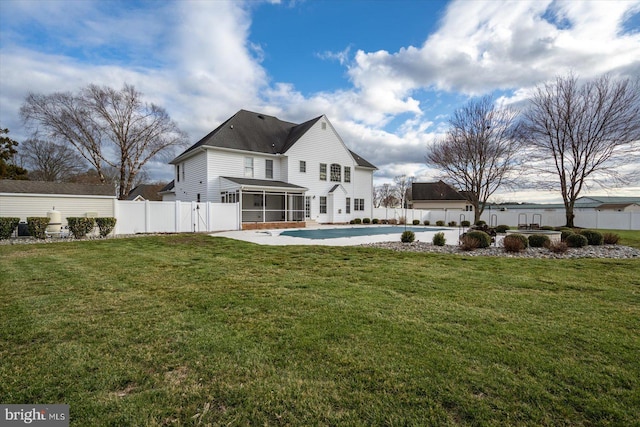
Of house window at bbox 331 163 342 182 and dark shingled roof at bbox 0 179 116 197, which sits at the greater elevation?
house window at bbox 331 163 342 182

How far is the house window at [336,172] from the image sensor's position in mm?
27145

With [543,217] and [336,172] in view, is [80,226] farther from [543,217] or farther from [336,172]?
[543,217]

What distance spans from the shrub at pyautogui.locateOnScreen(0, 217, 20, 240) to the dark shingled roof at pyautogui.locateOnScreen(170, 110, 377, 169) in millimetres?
10924

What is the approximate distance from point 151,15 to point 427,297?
1287 centimetres

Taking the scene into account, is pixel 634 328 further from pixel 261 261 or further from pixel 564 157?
pixel 564 157

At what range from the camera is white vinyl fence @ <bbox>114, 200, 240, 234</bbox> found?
15375 mm

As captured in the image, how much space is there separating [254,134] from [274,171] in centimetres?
344

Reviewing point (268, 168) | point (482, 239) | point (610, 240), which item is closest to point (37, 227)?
point (268, 168)

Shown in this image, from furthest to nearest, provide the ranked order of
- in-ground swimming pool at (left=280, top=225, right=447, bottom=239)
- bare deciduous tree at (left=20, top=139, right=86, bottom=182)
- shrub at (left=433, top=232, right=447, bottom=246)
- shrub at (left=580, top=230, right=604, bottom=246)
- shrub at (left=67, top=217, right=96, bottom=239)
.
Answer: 1. bare deciduous tree at (left=20, top=139, right=86, bottom=182)
2. in-ground swimming pool at (left=280, top=225, right=447, bottom=239)
3. shrub at (left=67, top=217, right=96, bottom=239)
4. shrub at (left=580, top=230, right=604, bottom=246)
5. shrub at (left=433, top=232, right=447, bottom=246)

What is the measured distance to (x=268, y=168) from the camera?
79.2 ft

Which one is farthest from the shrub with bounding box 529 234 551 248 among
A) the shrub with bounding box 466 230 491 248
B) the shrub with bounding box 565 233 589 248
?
the shrub with bounding box 466 230 491 248

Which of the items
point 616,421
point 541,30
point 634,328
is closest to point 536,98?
point 541,30

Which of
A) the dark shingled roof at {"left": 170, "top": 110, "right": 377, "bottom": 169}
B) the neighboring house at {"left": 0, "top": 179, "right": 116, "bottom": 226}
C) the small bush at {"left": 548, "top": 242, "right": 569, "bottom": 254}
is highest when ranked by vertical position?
the dark shingled roof at {"left": 170, "top": 110, "right": 377, "bottom": 169}

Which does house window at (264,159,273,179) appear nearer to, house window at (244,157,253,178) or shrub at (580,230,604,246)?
house window at (244,157,253,178)
